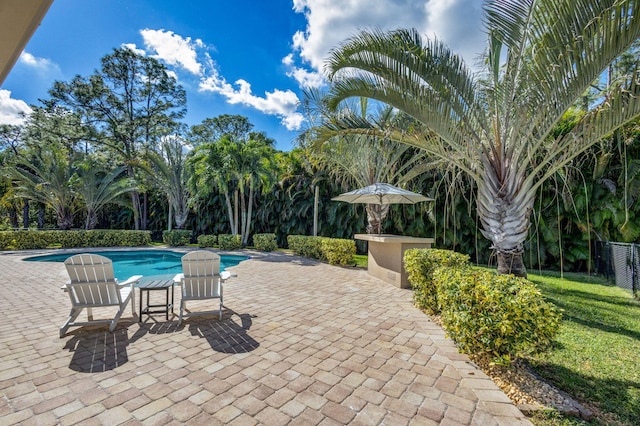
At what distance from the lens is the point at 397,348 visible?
357cm

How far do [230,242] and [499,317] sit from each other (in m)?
14.5

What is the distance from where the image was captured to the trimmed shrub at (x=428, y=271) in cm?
495

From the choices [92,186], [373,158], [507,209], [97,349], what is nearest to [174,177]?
[92,186]

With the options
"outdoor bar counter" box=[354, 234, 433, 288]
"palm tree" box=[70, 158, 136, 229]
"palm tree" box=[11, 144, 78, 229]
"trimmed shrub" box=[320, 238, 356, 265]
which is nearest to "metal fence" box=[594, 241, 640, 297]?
"outdoor bar counter" box=[354, 234, 433, 288]

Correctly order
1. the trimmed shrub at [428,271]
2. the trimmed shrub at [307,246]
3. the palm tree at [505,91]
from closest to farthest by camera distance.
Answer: the palm tree at [505,91] < the trimmed shrub at [428,271] < the trimmed shrub at [307,246]

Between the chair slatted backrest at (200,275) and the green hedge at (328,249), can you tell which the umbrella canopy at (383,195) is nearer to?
the green hedge at (328,249)

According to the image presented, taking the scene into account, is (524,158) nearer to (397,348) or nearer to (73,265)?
(397,348)

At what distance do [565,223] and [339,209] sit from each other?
887cm

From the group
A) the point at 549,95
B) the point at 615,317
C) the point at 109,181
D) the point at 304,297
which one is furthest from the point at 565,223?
the point at 109,181

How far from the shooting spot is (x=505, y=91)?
4590 millimetres

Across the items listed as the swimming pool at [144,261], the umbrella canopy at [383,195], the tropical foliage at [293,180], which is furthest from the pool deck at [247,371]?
the swimming pool at [144,261]

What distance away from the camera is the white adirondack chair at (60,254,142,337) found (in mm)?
3988

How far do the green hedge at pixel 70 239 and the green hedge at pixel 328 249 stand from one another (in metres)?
11.5

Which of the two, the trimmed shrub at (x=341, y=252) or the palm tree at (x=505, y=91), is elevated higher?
the palm tree at (x=505, y=91)
